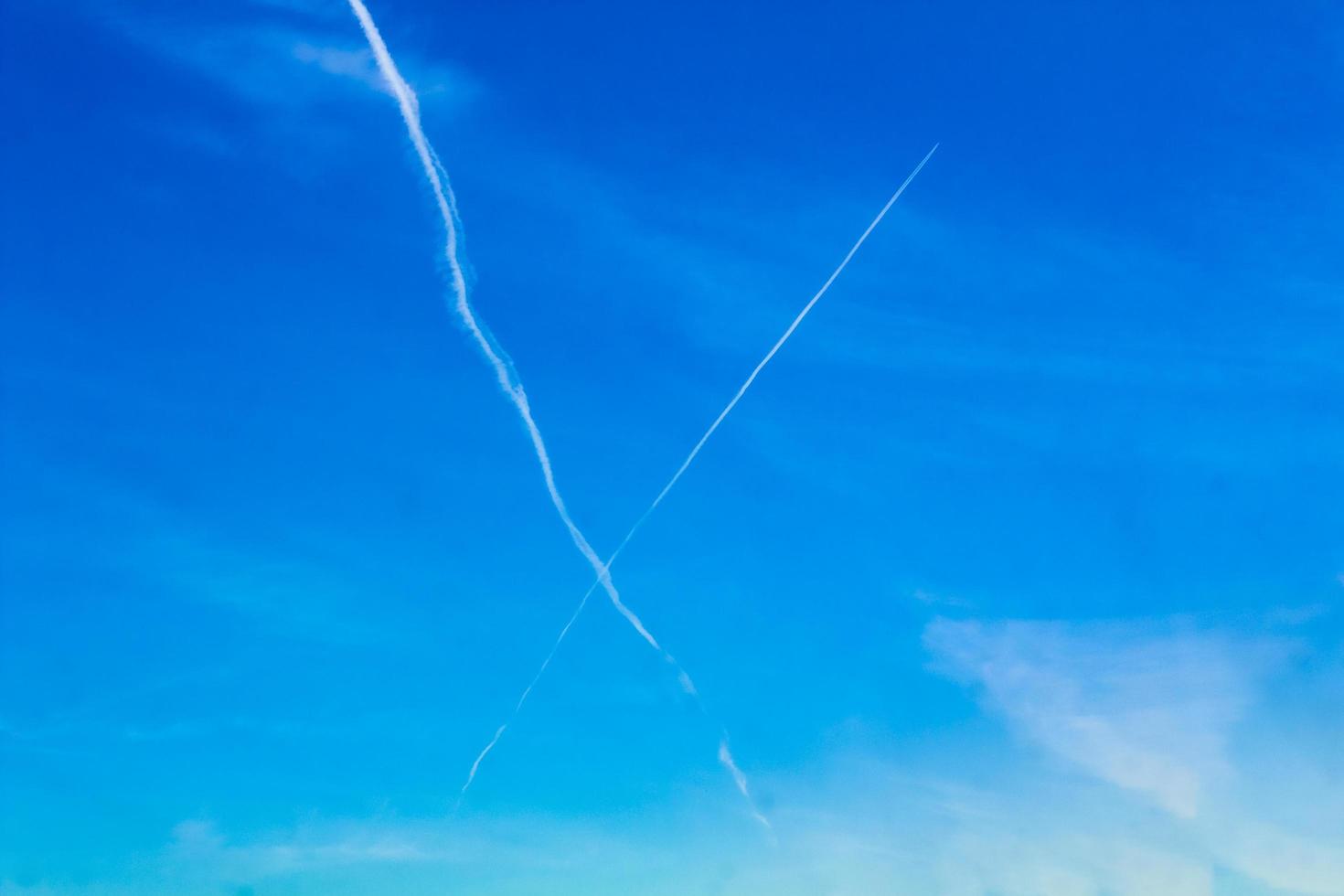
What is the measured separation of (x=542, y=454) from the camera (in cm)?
3838

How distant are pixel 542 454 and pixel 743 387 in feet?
32.9

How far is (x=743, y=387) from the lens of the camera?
37500mm
